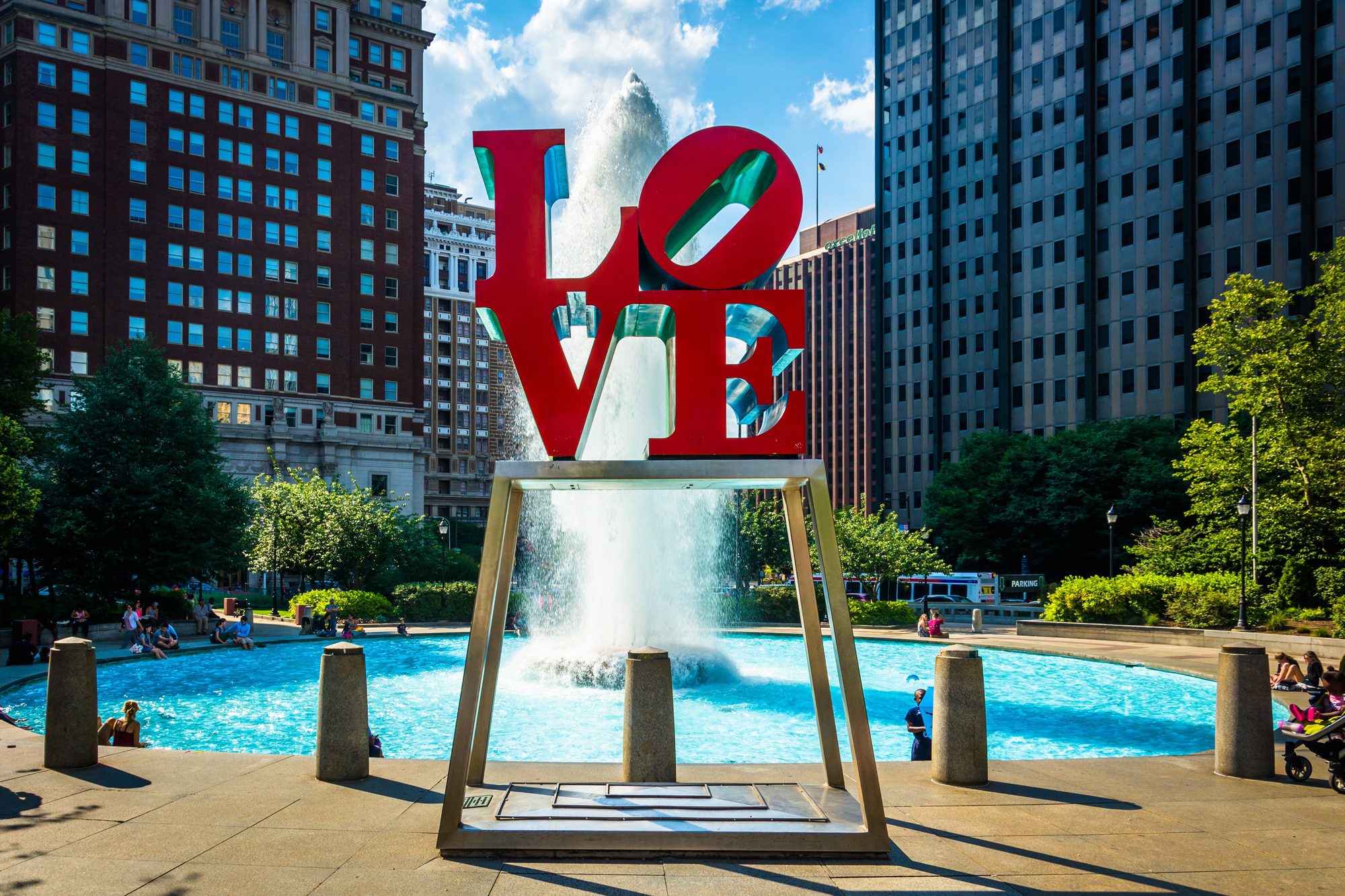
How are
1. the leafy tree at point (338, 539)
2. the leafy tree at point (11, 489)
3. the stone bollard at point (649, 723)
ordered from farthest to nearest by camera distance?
1. the leafy tree at point (338, 539)
2. the leafy tree at point (11, 489)
3. the stone bollard at point (649, 723)

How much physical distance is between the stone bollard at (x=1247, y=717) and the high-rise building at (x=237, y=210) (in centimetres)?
7115

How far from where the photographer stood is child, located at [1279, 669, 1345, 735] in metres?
11.4

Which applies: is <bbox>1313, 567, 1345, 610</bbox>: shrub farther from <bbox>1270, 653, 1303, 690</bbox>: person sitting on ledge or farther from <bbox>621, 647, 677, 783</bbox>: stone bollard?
<bbox>621, 647, 677, 783</bbox>: stone bollard

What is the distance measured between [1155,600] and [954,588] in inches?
1060

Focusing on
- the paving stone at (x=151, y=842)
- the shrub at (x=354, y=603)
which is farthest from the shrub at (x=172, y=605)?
the paving stone at (x=151, y=842)

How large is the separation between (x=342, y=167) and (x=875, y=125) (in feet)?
194

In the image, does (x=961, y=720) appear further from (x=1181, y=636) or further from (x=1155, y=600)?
(x=1155, y=600)

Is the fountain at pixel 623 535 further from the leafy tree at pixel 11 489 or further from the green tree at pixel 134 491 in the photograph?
the green tree at pixel 134 491

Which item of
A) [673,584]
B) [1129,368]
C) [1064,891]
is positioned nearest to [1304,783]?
[1064,891]

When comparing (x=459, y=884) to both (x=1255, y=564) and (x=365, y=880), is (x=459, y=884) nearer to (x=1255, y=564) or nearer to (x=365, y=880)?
(x=365, y=880)

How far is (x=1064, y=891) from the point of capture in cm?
708

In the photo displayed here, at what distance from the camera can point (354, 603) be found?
126 feet

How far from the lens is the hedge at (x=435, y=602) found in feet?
130

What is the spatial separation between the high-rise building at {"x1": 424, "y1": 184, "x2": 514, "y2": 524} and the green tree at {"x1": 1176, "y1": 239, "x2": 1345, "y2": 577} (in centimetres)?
9814
